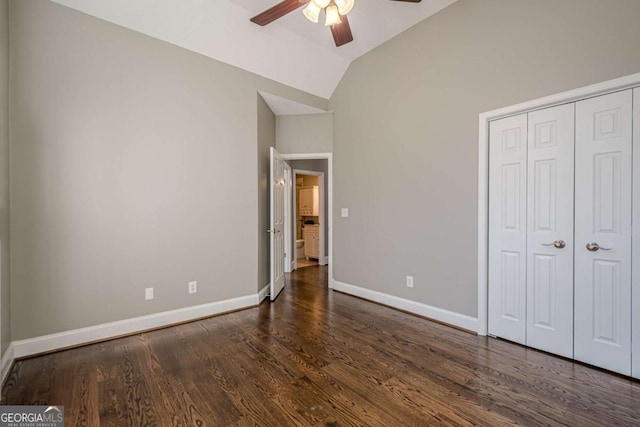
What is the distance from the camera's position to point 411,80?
134 inches

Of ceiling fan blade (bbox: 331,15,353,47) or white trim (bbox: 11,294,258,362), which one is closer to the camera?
white trim (bbox: 11,294,258,362)

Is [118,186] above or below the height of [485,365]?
above

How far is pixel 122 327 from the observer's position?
9.12 feet

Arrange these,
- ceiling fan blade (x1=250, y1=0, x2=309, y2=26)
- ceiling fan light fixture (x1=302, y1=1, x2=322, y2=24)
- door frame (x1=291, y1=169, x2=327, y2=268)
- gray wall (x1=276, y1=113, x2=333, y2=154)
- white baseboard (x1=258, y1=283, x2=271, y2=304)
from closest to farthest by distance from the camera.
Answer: ceiling fan light fixture (x1=302, y1=1, x2=322, y2=24)
ceiling fan blade (x1=250, y1=0, x2=309, y2=26)
white baseboard (x1=258, y1=283, x2=271, y2=304)
gray wall (x1=276, y1=113, x2=333, y2=154)
door frame (x1=291, y1=169, x2=327, y2=268)

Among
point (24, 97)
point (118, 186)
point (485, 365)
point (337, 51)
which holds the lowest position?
point (485, 365)

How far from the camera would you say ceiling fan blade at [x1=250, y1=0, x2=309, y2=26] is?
2379 mm

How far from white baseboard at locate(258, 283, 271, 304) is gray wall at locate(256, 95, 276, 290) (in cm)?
5

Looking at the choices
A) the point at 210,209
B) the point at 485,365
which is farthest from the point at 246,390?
the point at 210,209

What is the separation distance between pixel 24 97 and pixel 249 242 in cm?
238

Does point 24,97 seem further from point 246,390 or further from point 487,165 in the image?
point 487,165

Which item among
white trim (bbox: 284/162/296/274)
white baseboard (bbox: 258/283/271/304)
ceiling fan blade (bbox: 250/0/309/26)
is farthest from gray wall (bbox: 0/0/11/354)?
white trim (bbox: 284/162/296/274)

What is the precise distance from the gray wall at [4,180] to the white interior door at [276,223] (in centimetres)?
235

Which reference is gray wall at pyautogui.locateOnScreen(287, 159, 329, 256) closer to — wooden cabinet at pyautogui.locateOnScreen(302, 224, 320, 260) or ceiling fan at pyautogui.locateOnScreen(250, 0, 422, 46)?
wooden cabinet at pyautogui.locateOnScreen(302, 224, 320, 260)

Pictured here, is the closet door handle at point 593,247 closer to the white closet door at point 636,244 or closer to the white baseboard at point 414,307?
the white closet door at point 636,244
